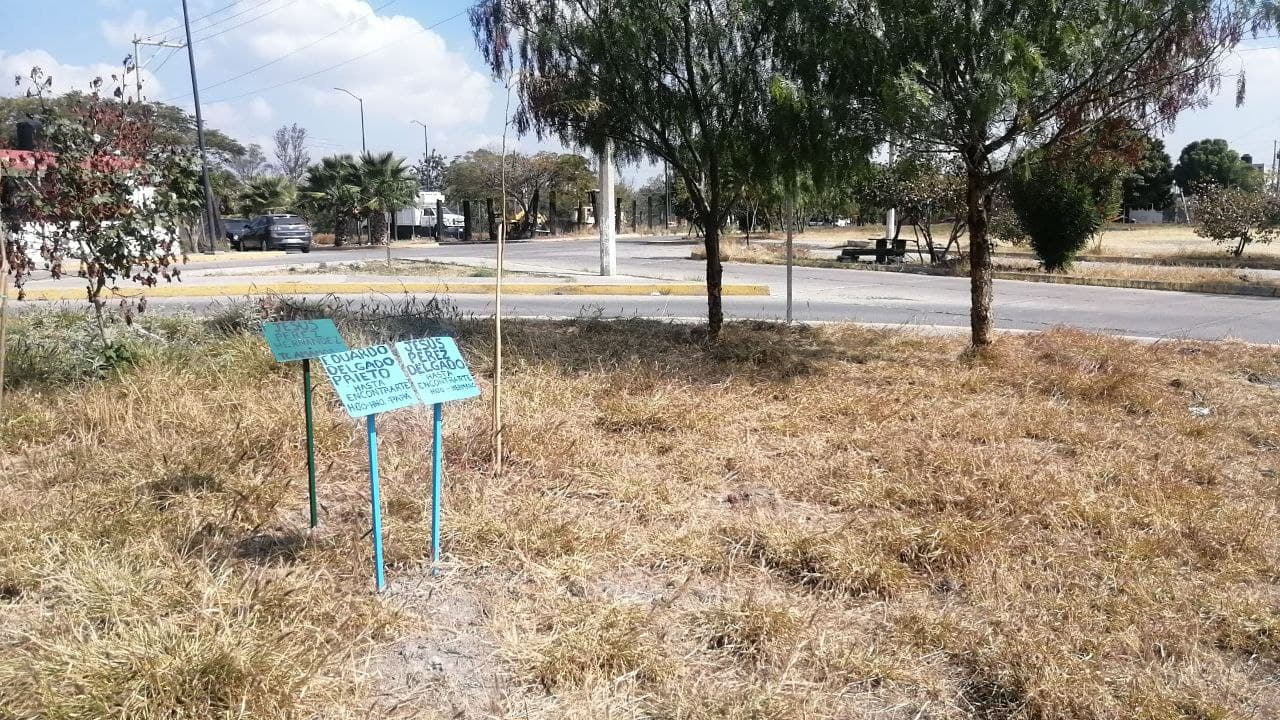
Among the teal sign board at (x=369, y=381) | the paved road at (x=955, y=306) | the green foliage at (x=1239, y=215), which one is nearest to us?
the teal sign board at (x=369, y=381)

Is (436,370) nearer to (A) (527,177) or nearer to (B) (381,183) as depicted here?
(B) (381,183)

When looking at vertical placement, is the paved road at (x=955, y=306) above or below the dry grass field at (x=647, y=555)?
above

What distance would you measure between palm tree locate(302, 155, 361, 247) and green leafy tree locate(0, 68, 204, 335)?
99.7ft

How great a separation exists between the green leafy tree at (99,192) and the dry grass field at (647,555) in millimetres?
786

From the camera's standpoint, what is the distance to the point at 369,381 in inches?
144

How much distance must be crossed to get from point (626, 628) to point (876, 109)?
578 cm

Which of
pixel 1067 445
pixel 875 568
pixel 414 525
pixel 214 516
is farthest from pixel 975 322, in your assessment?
pixel 214 516

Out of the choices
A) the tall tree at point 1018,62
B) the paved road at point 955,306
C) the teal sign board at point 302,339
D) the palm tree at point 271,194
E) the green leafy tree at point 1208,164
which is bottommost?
the paved road at point 955,306

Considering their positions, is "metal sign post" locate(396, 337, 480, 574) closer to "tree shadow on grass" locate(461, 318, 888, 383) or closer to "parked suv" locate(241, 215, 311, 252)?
"tree shadow on grass" locate(461, 318, 888, 383)

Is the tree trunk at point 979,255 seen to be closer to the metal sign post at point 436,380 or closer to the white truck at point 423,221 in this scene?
the metal sign post at point 436,380

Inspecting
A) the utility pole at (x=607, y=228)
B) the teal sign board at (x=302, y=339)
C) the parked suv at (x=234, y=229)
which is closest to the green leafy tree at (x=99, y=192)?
the teal sign board at (x=302, y=339)

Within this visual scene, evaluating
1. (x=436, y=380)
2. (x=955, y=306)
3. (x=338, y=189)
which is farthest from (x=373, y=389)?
(x=338, y=189)

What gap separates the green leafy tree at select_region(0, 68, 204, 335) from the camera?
6.56 meters

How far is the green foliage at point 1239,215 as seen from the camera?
23625 millimetres
